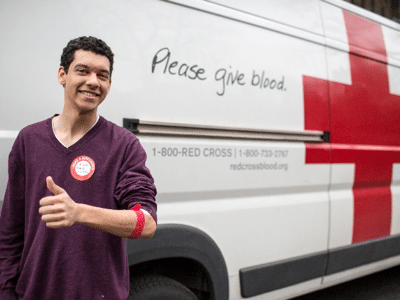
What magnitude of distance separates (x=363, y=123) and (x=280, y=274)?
1271 mm

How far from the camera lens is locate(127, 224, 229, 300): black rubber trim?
1.86 metres

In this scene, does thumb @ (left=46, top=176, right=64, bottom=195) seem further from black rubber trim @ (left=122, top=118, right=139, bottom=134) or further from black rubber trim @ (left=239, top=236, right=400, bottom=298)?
black rubber trim @ (left=239, top=236, right=400, bottom=298)

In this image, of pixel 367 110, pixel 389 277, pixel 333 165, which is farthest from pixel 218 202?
pixel 389 277

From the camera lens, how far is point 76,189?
128cm

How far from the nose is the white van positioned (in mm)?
447

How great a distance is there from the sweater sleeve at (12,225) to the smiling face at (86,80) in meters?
0.24

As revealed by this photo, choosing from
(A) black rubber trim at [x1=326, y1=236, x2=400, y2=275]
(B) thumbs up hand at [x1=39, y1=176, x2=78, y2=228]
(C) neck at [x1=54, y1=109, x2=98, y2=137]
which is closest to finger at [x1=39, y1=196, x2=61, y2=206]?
(B) thumbs up hand at [x1=39, y1=176, x2=78, y2=228]

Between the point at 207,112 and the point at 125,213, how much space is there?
1075 mm

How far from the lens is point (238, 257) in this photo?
2.29 meters

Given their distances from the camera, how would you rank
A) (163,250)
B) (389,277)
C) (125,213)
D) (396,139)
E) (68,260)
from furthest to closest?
(389,277) → (396,139) → (163,250) → (68,260) → (125,213)

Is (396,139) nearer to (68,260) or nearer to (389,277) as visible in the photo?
(389,277)

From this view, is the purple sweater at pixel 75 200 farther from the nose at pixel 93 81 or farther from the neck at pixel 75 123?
the nose at pixel 93 81

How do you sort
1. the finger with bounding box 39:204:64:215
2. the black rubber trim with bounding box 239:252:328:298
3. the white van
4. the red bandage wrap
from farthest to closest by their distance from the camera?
the black rubber trim with bounding box 239:252:328:298 → the white van → the red bandage wrap → the finger with bounding box 39:204:64:215

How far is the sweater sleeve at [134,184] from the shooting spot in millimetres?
1263
